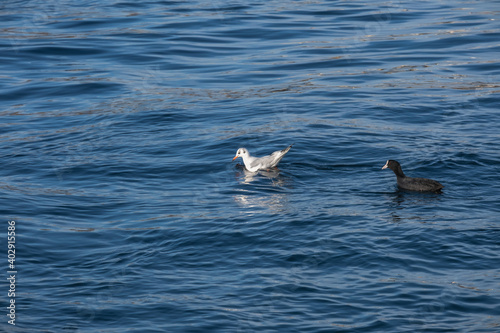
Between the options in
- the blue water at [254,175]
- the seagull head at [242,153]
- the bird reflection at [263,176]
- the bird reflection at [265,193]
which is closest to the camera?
the blue water at [254,175]

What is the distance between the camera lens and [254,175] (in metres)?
18.3

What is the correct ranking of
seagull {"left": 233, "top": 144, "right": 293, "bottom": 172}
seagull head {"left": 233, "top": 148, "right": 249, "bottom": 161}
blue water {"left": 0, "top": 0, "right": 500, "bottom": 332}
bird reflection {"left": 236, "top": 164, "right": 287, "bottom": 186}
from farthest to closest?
seagull head {"left": 233, "top": 148, "right": 249, "bottom": 161} < seagull {"left": 233, "top": 144, "right": 293, "bottom": 172} < bird reflection {"left": 236, "top": 164, "right": 287, "bottom": 186} < blue water {"left": 0, "top": 0, "right": 500, "bottom": 332}

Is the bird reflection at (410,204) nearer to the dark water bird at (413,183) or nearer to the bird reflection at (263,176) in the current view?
the dark water bird at (413,183)

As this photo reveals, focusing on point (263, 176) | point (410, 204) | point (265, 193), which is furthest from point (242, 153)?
point (410, 204)

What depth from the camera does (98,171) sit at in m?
18.6

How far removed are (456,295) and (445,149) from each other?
7.65 m

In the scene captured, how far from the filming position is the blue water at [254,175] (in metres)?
11.7

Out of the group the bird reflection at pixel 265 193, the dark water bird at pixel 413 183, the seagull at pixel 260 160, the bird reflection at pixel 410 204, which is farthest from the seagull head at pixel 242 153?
the bird reflection at pixel 410 204

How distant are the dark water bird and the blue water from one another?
0.81 feet

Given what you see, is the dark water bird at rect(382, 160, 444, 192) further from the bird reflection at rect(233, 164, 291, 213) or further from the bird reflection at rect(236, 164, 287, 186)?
the bird reflection at rect(236, 164, 287, 186)

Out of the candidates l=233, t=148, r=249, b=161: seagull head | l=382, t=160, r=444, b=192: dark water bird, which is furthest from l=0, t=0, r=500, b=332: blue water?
l=233, t=148, r=249, b=161: seagull head

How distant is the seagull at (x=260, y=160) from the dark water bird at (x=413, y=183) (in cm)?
283

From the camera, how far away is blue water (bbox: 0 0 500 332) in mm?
11734

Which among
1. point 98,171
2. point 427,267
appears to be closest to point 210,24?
point 98,171
